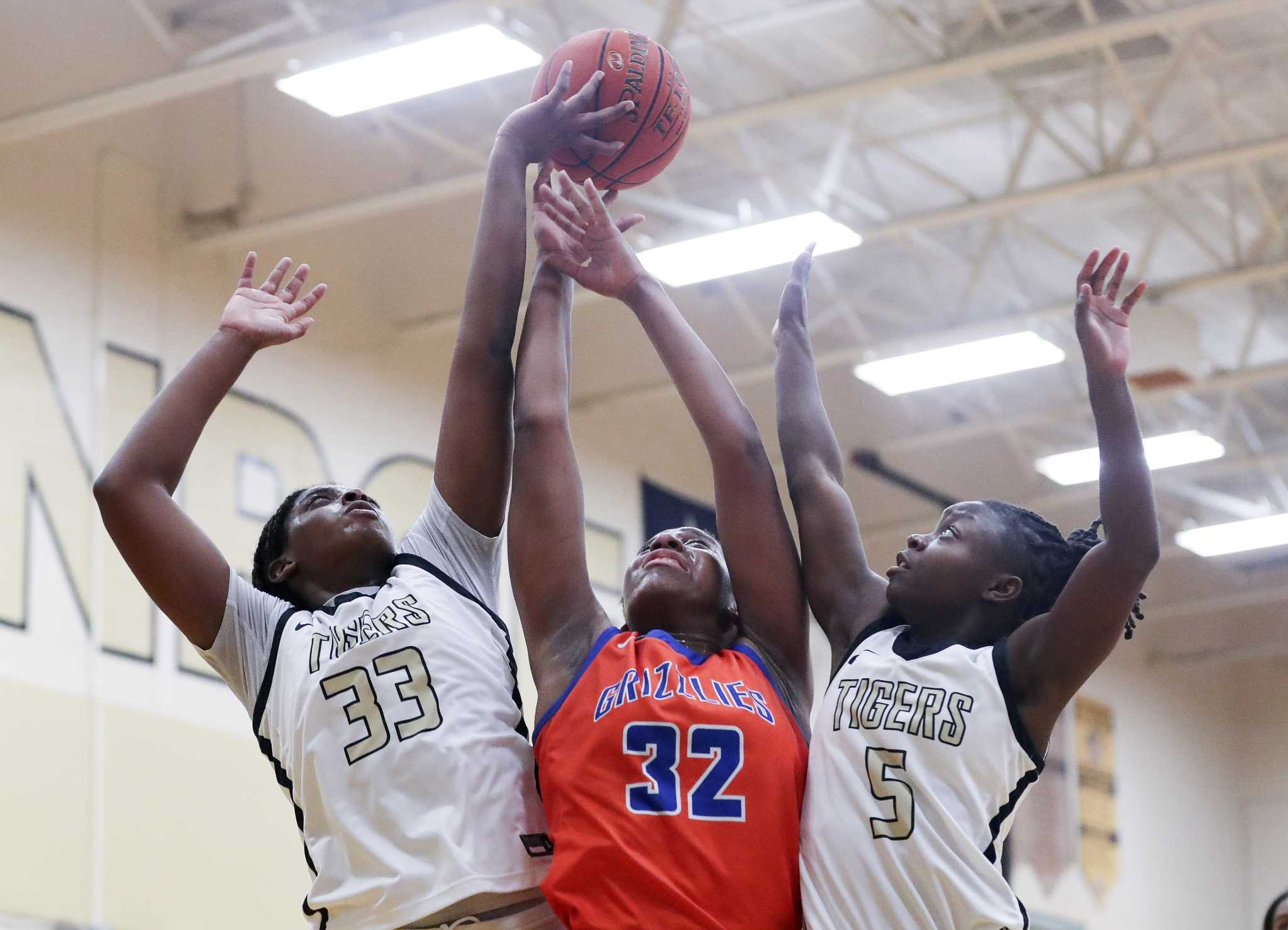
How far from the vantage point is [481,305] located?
11.7ft

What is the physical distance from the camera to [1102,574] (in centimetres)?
306

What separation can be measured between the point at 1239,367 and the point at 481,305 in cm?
940

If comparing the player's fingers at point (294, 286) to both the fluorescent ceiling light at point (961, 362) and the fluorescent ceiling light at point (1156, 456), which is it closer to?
the fluorescent ceiling light at point (961, 362)

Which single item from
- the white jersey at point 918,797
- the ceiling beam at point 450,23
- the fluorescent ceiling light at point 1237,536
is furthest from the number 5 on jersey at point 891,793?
the fluorescent ceiling light at point 1237,536

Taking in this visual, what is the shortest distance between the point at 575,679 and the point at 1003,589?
79 centimetres

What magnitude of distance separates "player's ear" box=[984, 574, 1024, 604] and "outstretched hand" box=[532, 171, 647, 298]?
982 mm

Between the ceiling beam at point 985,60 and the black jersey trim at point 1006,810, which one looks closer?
the black jersey trim at point 1006,810

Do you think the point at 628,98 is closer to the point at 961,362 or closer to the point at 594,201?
the point at 594,201

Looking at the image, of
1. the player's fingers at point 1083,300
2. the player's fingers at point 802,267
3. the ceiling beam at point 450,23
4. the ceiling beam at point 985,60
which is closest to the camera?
the player's fingers at point 1083,300

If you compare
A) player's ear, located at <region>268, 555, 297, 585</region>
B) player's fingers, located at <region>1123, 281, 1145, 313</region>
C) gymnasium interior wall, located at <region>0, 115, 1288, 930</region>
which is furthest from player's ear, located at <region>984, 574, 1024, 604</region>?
gymnasium interior wall, located at <region>0, 115, 1288, 930</region>

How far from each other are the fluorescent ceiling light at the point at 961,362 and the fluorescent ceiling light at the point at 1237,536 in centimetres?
366

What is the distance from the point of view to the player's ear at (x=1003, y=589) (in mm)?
3350

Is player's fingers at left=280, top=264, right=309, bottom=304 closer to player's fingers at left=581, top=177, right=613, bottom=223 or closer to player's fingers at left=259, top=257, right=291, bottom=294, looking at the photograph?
player's fingers at left=259, top=257, right=291, bottom=294

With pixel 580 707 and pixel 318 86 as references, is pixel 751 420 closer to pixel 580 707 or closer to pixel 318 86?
pixel 580 707
